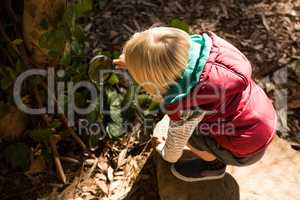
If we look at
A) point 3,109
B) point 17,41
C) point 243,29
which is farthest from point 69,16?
point 243,29

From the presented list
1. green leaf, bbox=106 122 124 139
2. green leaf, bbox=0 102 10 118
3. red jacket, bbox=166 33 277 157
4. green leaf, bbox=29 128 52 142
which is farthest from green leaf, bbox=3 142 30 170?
red jacket, bbox=166 33 277 157

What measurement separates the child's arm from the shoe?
125 millimetres

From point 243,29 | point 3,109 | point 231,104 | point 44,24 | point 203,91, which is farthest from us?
point 243,29

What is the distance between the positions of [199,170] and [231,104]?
423mm

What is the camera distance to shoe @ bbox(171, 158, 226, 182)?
84.5 inches

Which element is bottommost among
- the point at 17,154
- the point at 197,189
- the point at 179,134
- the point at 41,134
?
the point at 197,189

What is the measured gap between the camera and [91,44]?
2.78 meters

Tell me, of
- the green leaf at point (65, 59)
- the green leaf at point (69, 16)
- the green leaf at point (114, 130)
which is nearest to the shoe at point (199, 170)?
the green leaf at point (114, 130)

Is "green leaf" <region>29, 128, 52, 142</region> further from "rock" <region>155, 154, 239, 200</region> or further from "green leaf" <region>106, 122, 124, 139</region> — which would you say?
"rock" <region>155, 154, 239, 200</region>

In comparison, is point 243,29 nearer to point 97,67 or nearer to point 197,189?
point 97,67

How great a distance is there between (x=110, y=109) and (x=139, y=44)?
801 millimetres

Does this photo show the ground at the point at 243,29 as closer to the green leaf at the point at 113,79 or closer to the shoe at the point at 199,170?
the shoe at the point at 199,170

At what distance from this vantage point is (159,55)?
5.33ft

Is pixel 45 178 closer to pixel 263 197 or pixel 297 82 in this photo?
pixel 263 197
